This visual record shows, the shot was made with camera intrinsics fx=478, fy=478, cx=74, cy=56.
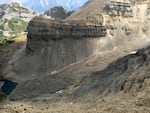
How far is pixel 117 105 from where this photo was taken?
22.6 metres

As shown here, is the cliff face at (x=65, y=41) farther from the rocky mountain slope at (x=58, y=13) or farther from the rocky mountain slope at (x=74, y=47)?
the rocky mountain slope at (x=58, y=13)

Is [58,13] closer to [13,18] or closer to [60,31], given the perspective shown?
[13,18]

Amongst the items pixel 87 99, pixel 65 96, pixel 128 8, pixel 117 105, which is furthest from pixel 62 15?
pixel 117 105

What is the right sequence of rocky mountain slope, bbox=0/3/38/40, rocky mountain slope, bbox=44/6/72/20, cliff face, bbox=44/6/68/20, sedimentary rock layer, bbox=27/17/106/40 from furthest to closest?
rocky mountain slope, bbox=0/3/38/40 < cliff face, bbox=44/6/68/20 < rocky mountain slope, bbox=44/6/72/20 < sedimentary rock layer, bbox=27/17/106/40

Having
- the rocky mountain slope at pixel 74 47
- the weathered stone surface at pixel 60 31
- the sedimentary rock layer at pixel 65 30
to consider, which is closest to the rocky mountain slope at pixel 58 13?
the rocky mountain slope at pixel 74 47

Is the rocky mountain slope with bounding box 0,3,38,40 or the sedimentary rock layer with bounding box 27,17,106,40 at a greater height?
the sedimentary rock layer with bounding box 27,17,106,40

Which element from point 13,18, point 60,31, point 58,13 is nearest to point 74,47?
point 60,31

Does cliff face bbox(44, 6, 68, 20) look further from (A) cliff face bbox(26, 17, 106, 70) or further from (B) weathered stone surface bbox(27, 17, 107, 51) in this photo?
(A) cliff face bbox(26, 17, 106, 70)

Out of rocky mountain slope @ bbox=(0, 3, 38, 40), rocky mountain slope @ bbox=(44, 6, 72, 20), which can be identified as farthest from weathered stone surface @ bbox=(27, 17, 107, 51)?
rocky mountain slope @ bbox=(0, 3, 38, 40)

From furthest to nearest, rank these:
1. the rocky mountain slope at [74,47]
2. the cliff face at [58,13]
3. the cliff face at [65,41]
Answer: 1. the cliff face at [58,13]
2. the cliff face at [65,41]
3. the rocky mountain slope at [74,47]

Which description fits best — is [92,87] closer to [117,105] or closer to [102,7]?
[117,105]

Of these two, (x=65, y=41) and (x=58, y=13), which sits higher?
(x=58, y=13)

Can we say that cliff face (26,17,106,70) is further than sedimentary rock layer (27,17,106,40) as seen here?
No

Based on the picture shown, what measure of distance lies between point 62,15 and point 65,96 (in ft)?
199
